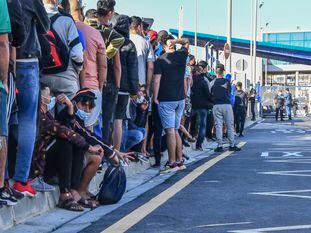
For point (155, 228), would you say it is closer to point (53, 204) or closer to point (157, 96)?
point (53, 204)

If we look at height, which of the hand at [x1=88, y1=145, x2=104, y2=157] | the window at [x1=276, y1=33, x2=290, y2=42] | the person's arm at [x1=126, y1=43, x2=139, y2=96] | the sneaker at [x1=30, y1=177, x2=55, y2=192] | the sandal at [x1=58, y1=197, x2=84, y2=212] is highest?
the window at [x1=276, y1=33, x2=290, y2=42]

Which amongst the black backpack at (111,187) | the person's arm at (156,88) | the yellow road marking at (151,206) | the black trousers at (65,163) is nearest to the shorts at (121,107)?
the person's arm at (156,88)

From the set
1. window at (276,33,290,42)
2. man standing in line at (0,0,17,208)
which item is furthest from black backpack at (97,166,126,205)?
window at (276,33,290,42)

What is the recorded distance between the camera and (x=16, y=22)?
510 cm

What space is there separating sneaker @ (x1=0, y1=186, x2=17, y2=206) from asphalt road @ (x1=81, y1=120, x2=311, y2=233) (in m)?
0.64

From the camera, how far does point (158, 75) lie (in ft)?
32.3

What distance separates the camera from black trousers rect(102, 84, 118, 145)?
8094mm

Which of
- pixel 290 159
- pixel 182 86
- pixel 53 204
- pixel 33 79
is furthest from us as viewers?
pixel 290 159

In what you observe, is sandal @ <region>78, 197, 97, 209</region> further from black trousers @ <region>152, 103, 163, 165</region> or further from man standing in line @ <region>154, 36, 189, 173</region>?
black trousers @ <region>152, 103, 163, 165</region>

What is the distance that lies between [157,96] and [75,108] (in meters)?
3.24

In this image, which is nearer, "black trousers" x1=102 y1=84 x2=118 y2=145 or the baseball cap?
"black trousers" x1=102 y1=84 x2=118 y2=145

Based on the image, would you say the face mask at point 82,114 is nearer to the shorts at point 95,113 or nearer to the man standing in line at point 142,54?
the shorts at point 95,113

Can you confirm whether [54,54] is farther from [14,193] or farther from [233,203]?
[233,203]

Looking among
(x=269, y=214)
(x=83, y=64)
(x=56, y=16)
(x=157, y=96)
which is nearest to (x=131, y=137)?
(x=157, y=96)
